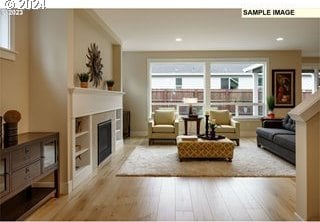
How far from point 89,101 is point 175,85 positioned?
5.46m

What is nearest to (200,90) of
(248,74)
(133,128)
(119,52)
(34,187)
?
(248,74)

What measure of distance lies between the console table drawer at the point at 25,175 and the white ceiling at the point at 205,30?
2912 mm

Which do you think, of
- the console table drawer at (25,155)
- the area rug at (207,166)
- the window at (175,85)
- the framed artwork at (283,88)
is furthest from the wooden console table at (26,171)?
the framed artwork at (283,88)

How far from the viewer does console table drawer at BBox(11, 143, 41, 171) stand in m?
2.81

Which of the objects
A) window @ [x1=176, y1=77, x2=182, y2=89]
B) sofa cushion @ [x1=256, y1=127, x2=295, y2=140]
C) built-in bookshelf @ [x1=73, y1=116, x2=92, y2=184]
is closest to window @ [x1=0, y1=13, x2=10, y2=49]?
built-in bookshelf @ [x1=73, y1=116, x2=92, y2=184]

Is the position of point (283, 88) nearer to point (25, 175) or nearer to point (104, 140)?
point (104, 140)

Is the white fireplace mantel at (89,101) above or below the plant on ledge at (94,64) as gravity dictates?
below

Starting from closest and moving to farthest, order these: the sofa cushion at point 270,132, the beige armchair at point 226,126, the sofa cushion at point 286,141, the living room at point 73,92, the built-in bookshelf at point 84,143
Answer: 1. the living room at point 73,92
2. the built-in bookshelf at point 84,143
3. the sofa cushion at point 286,141
4. the sofa cushion at point 270,132
5. the beige armchair at point 226,126

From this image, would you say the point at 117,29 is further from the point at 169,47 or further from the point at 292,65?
the point at 292,65

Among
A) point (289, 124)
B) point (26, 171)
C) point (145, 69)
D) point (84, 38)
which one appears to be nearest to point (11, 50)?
point (26, 171)

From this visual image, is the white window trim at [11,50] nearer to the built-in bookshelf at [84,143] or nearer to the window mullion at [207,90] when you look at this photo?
the built-in bookshelf at [84,143]

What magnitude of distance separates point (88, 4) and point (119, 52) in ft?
11.3

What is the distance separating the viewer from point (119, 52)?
7.76 m

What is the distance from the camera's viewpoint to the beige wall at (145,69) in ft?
31.3
